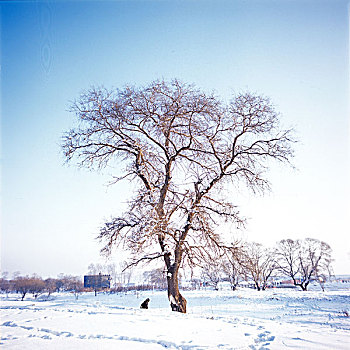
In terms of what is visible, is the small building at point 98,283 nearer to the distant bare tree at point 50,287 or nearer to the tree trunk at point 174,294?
the distant bare tree at point 50,287

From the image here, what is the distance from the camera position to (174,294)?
10.2m

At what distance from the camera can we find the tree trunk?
1005cm

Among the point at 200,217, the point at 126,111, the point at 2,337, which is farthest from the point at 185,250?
the point at 2,337

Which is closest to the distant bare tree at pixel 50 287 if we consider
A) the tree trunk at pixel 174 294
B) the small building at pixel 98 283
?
the small building at pixel 98 283

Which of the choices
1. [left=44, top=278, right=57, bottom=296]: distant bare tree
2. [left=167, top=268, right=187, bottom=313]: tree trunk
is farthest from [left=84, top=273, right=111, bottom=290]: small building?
[left=167, top=268, right=187, bottom=313]: tree trunk

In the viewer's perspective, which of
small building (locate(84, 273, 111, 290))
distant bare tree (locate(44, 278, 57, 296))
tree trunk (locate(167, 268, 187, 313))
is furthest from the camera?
small building (locate(84, 273, 111, 290))

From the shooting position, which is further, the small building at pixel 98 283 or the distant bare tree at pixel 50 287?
the small building at pixel 98 283

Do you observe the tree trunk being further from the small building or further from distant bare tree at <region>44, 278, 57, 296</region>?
the small building

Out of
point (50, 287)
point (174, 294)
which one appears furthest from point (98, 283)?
point (174, 294)

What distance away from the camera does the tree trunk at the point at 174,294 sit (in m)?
10.0

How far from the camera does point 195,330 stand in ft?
18.6

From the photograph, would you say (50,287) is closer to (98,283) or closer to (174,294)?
(98,283)

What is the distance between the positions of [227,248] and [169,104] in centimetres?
620

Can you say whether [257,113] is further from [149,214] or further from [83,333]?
[83,333]
